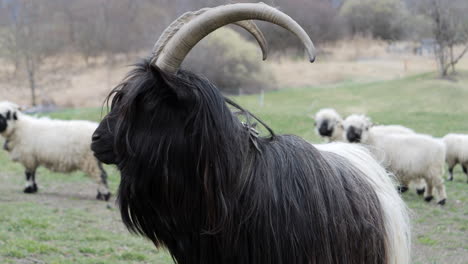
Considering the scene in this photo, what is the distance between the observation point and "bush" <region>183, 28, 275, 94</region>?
3988cm

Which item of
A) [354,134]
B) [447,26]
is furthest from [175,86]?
[447,26]

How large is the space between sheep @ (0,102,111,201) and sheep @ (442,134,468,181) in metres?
8.64

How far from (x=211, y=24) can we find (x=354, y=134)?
9.81 metres

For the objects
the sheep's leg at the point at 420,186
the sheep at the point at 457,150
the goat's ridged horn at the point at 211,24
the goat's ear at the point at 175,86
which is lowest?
the sheep's leg at the point at 420,186

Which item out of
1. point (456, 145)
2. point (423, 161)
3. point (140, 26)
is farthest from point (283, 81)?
point (423, 161)

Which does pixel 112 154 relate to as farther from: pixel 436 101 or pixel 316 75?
pixel 316 75

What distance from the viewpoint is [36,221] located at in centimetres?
833

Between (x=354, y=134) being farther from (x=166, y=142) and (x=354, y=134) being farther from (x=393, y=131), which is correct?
(x=166, y=142)

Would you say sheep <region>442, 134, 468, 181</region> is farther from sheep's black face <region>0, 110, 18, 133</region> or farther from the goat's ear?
the goat's ear

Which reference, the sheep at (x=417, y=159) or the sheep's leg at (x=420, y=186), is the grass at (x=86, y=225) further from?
the sheep at (x=417, y=159)

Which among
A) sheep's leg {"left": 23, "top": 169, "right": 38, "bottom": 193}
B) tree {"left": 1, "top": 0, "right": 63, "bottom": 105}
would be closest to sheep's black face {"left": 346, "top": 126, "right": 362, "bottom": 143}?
sheep's leg {"left": 23, "top": 169, "right": 38, "bottom": 193}

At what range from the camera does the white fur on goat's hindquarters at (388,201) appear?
401 centimetres

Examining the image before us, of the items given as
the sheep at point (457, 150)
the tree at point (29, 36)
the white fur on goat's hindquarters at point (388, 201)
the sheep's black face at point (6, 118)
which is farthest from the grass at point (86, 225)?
the tree at point (29, 36)

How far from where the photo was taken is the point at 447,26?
120ft
